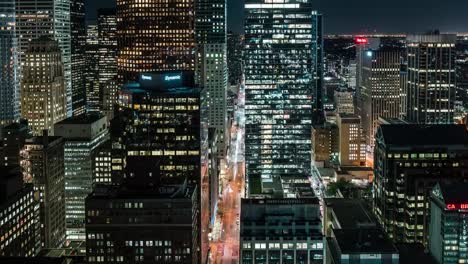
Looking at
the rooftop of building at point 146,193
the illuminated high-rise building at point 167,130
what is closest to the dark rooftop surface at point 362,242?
the rooftop of building at point 146,193

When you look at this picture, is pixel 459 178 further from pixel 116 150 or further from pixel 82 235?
pixel 82 235

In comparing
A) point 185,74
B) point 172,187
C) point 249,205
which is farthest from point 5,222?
point 185,74

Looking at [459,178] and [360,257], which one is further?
[459,178]

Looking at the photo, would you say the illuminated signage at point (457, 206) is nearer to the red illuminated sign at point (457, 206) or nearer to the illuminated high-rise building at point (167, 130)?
the red illuminated sign at point (457, 206)

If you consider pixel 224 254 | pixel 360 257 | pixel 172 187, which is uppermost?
pixel 172 187

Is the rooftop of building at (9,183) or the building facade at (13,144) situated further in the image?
the building facade at (13,144)

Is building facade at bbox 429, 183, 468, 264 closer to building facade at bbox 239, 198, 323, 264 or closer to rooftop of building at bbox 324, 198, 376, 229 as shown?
rooftop of building at bbox 324, 198, 376, 229

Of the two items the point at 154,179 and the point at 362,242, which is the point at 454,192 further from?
the point at 154,179
